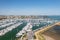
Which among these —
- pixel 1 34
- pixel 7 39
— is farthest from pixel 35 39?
pixel 1 34

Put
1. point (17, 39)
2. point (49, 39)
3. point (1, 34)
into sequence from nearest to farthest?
point (17, 39) → point (49, 39) → point (1, 34)

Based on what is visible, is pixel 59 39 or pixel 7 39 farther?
pixel 59 39

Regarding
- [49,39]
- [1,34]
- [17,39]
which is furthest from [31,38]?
[1,34]

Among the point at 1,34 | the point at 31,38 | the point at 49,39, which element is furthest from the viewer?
the point at 1,34

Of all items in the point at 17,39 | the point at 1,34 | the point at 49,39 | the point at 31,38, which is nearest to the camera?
the point at 31,38

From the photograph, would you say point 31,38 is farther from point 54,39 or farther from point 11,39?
point 54,39

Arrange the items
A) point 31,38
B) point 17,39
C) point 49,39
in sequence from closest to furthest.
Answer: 1. point 31,38
2. point 17,39
3. point 49,39

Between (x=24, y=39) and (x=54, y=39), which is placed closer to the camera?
(x=24, y=39)

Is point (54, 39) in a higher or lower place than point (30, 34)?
lower

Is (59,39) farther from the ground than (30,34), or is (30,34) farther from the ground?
(30,34)

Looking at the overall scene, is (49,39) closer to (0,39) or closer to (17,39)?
(17,39)
